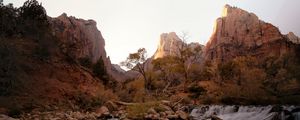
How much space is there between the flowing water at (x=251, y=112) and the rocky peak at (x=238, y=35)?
63.2m

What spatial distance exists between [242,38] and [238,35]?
2338mm

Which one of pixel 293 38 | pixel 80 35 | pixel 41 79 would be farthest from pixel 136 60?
pixel 293 38

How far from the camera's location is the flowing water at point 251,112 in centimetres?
1433

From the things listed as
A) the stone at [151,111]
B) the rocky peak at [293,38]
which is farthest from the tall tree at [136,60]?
the rocky peak at [293,38]

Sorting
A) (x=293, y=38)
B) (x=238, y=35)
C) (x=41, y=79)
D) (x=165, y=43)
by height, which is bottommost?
(x=41, y=79)

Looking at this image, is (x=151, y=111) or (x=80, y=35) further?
(x=80, y=35)

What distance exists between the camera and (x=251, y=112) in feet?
60.0

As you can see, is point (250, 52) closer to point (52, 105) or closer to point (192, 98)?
point (192, 98)

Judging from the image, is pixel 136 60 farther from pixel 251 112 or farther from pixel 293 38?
pixel 293 38

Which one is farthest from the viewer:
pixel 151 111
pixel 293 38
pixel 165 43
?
pixel 165 43

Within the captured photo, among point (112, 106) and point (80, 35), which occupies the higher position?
point (80, 35)

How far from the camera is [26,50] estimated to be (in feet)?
100

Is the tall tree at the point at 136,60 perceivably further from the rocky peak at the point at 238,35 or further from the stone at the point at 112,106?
the rocky peak at the point at 238,35

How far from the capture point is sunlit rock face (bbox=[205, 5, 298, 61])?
81.9 m
